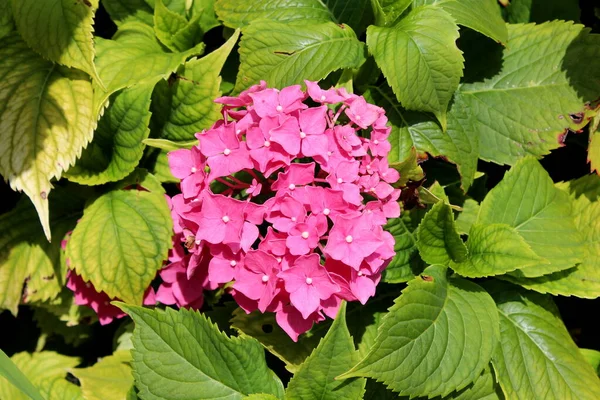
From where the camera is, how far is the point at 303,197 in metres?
1.36

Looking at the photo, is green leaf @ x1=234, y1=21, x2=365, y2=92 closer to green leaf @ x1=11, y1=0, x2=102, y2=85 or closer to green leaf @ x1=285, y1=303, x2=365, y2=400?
green leaf @ x1=11, y1=0, x2=102, y2=85

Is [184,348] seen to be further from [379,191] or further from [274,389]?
[379,191]

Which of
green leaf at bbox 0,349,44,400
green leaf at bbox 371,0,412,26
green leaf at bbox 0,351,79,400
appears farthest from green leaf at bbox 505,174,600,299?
green leaf at bbox 0,351,79,400

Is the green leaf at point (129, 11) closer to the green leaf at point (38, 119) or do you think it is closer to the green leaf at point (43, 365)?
the green leaf at point (38, 119)

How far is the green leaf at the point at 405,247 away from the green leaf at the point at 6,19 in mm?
1221

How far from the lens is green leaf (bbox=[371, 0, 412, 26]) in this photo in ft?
5.64

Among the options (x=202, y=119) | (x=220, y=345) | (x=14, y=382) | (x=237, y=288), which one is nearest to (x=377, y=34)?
(x=202, y=119)

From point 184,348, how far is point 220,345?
0.09m

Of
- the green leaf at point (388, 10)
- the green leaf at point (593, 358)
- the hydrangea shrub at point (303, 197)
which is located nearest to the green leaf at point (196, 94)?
the hydrangea shrub at point (303, 197)

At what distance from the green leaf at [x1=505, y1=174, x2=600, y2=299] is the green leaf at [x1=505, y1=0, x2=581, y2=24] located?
1.93 feet

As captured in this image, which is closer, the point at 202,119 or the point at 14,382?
the point at 14,382

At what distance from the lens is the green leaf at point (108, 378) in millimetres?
1915

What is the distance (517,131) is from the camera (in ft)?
6.13

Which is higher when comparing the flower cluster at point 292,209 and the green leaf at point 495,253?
the flower cluster at point 292,209
